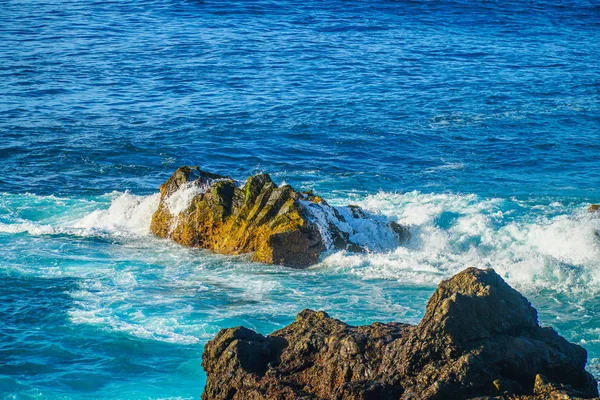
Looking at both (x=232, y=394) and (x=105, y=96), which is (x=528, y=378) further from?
(x=105, y=96)

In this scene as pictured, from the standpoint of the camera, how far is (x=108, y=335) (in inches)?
483

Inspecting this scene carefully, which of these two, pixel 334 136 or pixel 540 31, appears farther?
pixel 540 31

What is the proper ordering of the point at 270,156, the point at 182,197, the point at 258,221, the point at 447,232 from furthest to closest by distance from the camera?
1. the point at 270,156
2. the point at 182,197
3. the point at 447,232
4. the point at 258,221

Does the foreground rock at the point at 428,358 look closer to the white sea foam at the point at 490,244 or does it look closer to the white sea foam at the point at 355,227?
the white sea foam at the point at 490,244

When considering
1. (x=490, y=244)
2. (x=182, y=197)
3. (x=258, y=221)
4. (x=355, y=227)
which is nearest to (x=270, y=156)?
(x=182, y=197)

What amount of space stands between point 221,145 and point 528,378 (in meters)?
18.0

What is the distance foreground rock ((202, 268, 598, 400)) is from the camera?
7.61 meters

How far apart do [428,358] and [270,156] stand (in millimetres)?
16544

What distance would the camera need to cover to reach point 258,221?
53.2 ft

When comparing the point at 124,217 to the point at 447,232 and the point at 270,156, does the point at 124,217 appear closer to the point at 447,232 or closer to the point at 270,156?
the point at 270,156

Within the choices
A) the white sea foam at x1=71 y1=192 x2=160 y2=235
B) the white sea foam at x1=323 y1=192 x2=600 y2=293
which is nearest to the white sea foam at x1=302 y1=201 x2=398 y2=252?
the white sea foam at x1=323 y1=192 x2=600 y2=293

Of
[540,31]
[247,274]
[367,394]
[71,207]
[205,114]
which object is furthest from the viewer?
[540,31]

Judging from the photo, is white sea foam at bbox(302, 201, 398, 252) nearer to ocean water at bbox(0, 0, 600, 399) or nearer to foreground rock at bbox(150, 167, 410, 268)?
foreground rock at bbox(150, 167, 410, 268)

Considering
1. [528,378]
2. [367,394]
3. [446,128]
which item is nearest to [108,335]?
[367,394]
